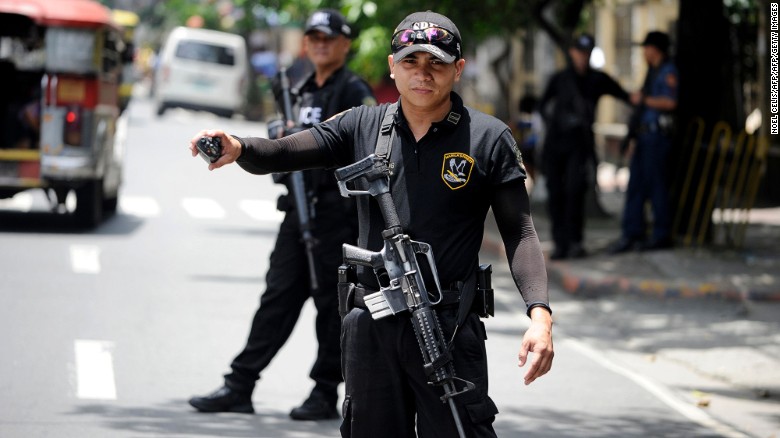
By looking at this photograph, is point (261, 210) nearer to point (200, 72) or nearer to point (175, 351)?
point (175, 351)

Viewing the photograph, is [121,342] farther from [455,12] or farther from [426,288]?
[455,12]

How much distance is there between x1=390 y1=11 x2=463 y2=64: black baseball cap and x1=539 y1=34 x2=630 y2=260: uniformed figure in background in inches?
344

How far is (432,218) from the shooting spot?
185 inches

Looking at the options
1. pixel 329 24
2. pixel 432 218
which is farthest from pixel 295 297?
pixel 432 218

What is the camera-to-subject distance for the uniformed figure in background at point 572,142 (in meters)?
13.4

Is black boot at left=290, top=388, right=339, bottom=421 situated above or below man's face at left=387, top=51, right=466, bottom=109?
below

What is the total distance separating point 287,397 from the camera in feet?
26.8

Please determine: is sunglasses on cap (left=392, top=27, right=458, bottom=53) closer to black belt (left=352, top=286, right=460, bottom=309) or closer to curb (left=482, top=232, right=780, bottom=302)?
black belt (left=352, top=286, right=460, bottom=309)

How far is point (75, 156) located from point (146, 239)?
1115 mm

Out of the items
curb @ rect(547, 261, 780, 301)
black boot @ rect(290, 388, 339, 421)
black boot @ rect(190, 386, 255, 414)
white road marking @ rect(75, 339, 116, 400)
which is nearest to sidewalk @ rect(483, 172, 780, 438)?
curb @ rect(547, 261, 780, 301)

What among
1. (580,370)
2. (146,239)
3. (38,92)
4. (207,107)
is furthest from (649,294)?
(207,107)

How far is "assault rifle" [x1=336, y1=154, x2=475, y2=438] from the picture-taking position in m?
4.62

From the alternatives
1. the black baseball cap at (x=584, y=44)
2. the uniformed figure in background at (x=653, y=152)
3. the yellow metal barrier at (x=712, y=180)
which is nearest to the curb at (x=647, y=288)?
the uniformed figure in background at (x=653, y=152)

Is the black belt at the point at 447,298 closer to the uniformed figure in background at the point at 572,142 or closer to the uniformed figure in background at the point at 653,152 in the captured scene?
the uniformed figure in background at the point at 572,142
